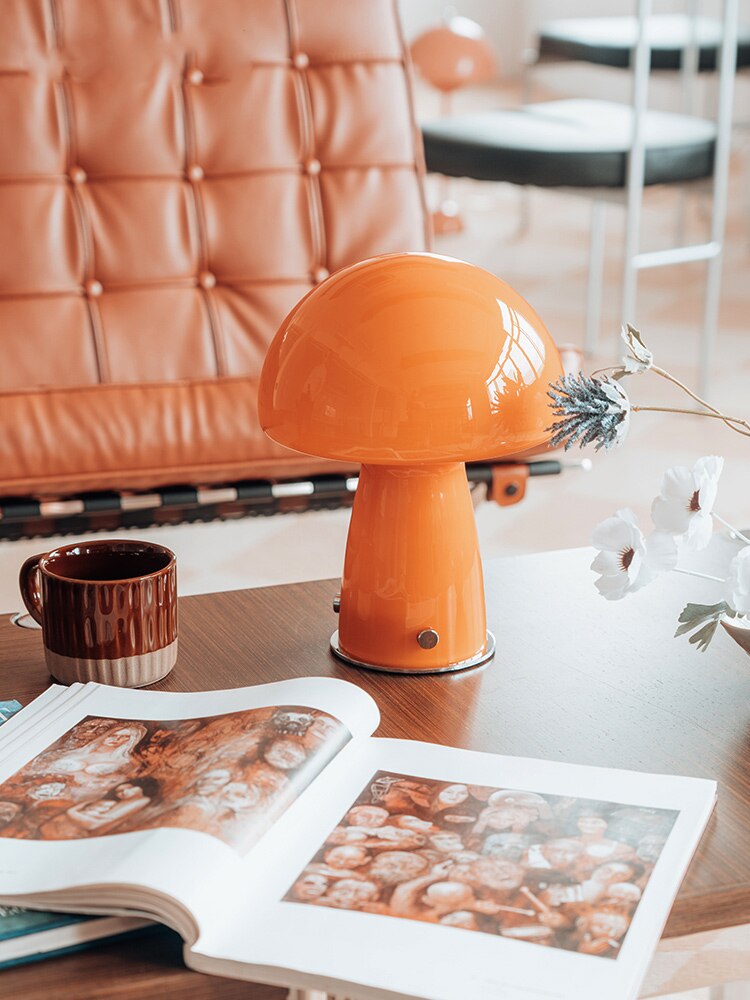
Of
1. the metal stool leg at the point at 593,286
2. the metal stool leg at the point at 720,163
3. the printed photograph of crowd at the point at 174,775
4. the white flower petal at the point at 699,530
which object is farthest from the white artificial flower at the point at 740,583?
the metal stool leg at the point at 593,286

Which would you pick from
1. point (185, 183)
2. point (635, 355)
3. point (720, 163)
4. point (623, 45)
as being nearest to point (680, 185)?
point (720, 163)

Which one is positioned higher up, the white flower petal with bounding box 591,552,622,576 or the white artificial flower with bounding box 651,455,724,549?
the white artificial flower with bounding box 651,455,724,549

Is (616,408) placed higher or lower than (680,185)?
higher

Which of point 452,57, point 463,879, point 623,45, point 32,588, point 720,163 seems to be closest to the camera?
point 463,879

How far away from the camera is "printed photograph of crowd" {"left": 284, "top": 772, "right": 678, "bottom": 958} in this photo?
61cm

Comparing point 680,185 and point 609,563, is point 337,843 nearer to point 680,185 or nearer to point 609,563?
point 609,563

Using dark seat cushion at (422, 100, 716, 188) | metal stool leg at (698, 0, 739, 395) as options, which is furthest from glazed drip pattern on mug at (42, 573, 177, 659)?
metal stool leg at (698, 0, 739, 395)

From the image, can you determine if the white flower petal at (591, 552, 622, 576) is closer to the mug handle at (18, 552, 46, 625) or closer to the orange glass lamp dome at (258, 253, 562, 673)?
the orange glass lamp dome at (258, 253, 562, 673)

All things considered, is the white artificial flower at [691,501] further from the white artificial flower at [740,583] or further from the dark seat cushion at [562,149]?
the dark seat cushion at [562,149]

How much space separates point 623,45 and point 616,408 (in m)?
2.78

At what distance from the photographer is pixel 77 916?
1.98ft

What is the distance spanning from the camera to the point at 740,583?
0.78m

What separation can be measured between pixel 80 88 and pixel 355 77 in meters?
0.36

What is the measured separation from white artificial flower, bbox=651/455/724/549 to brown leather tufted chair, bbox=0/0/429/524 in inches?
31.5
